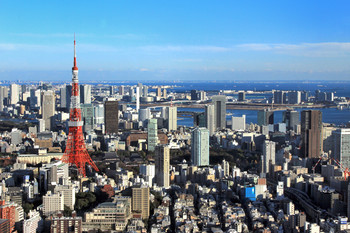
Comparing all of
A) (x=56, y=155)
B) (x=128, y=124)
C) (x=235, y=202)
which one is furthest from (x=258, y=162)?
(x=128, y=124)

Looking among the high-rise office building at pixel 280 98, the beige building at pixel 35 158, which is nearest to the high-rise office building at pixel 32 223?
the beige building at pixel 35 158

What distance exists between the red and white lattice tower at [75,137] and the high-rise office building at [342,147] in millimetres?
5424

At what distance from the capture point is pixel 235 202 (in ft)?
28.6

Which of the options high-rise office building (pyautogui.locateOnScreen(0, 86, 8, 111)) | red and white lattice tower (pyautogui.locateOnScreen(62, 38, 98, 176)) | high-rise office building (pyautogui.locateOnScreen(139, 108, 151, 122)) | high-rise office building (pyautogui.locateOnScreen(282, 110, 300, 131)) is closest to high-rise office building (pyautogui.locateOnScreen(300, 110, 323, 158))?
high-rise office building (pyautogui.locateOnScreen(282, 110, 300, 131))

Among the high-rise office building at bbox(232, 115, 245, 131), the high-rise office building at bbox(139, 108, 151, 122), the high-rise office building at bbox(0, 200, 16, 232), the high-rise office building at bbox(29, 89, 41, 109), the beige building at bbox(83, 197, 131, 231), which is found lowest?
the beige building at bbox(83, 197, 131, 231)

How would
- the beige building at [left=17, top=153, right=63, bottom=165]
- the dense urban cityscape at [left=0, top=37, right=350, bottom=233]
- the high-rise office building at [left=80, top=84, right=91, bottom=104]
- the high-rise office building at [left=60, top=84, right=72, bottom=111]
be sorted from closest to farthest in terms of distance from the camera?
the dense urban cityscape at [left=0, top=37, right=350, bottom=233], the beige building at [left=17, top=153, right=63, bottom=165], the high-rise office building at [left=80, top=84, right=91, bottom=104], the high-rise office building at [left=60, top=84, right=72, bottom=111]

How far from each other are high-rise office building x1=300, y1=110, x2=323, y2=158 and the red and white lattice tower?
525 centimetres

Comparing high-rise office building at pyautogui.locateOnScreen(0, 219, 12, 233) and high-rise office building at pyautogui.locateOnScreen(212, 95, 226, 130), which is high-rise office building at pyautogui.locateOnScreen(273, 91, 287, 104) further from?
high-rise office building at pyautogui.locateOnScreen(0, 219, 12, 233)

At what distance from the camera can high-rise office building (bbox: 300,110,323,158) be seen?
13031 mm

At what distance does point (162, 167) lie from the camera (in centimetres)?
1023

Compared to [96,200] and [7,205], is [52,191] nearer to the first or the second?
[96,200]

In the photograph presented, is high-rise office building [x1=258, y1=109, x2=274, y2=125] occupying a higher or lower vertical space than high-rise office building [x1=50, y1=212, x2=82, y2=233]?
higher

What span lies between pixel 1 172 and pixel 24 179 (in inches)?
50.1

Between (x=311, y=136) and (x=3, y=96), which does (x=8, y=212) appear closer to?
(x=311, y=136)
